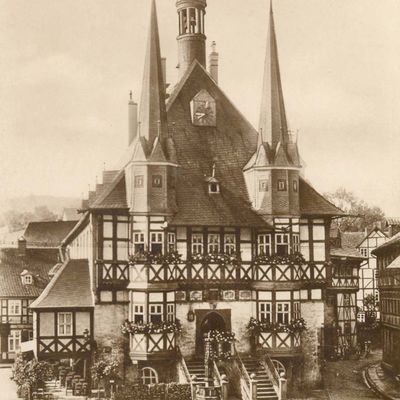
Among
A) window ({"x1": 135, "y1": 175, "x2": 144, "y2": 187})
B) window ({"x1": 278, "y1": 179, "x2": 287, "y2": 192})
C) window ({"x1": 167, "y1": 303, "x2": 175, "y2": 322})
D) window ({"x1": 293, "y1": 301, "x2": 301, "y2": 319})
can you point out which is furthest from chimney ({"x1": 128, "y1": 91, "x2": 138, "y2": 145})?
window ({"x1": 293, "y1": 301, "x2": 301, "y2": 319})

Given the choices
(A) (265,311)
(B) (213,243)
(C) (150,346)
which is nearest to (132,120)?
(B) (213,243)

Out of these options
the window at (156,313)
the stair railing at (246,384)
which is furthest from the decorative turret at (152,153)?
the stair railing at (246,384)

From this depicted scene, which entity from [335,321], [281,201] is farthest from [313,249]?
[335,321]

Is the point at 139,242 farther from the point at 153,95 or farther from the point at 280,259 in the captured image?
the point at 153,95

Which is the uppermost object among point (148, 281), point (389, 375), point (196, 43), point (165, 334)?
point (196, 43)

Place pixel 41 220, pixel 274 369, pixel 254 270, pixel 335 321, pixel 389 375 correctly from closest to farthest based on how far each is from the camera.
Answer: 1. pixel 274 369
2. pixel 254 270
3. pixel 389 375
4. pixel 335 321
5. pixel 41 220

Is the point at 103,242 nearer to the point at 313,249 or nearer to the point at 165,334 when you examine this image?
the point at 165,334

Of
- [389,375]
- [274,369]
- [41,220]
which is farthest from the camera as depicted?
[41,220]
